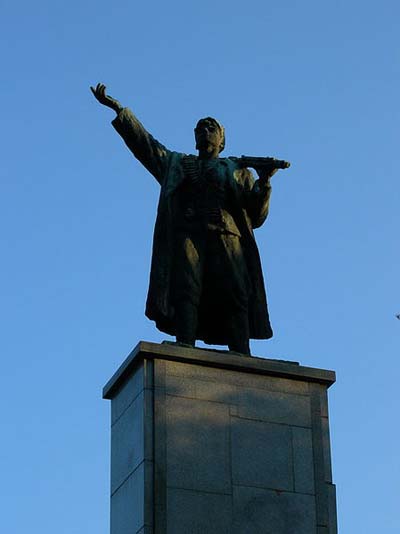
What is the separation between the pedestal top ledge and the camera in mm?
16484

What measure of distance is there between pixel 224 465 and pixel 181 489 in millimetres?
687

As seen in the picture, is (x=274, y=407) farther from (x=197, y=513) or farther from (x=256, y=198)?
(x=256, y=198)

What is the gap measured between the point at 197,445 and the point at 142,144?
14.6ft

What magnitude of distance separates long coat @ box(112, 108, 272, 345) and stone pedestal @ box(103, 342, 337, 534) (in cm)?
106

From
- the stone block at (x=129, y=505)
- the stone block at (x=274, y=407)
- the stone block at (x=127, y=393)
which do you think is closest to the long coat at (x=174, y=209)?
the stone block at (x=127, y=393)

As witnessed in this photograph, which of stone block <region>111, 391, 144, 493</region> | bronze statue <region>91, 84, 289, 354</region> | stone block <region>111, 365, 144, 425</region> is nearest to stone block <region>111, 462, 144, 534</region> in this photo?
stone block <region>111, 391, 144, 493</region>

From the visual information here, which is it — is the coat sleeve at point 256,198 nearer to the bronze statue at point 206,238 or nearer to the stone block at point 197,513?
the bronze statue at point 206,238

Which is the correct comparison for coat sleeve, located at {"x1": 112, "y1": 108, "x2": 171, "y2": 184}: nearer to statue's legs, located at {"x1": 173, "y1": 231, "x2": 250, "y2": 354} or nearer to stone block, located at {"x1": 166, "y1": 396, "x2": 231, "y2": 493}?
statue's legs, located at {"x1": 173, "y1": 231, "x2": 250, "y2": 354}

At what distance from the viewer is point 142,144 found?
18.2 metres

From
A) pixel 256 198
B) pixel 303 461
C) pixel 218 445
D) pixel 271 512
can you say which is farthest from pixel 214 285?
pixel 271 512

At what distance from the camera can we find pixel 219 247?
1780 cm

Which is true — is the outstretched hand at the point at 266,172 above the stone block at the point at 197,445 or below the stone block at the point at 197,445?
above

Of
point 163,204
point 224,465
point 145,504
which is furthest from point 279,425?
point 163,204

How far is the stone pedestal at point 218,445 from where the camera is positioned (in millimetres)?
15758
